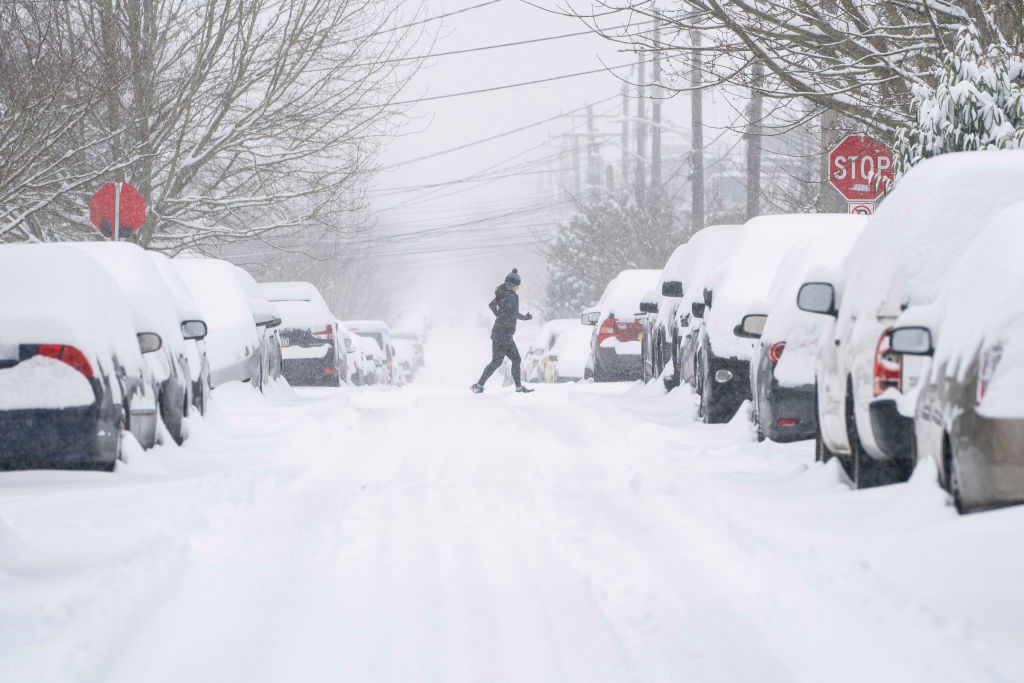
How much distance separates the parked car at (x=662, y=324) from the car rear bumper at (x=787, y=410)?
5.48 m

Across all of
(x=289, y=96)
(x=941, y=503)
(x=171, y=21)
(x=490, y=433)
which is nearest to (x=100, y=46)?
(x=171, y=21)

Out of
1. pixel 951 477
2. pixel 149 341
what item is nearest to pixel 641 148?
pixel 149 341

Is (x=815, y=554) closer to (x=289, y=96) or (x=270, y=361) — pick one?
(x=270, y=361)

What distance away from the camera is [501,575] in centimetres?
580

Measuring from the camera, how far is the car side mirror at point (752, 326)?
34.6 ft

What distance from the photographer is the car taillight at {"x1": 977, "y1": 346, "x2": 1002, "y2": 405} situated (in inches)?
211

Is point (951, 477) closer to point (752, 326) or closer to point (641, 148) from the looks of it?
point (752, 326)

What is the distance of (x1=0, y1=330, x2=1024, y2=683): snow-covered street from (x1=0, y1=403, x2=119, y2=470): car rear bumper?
0.40ft

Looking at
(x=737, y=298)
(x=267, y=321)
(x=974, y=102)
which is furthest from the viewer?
(x=267, y=321)

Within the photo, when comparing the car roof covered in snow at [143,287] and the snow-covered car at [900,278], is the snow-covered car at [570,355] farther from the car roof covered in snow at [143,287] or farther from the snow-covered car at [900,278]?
the snow-covered car at [900,278]

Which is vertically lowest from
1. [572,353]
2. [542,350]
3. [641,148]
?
[542,350]

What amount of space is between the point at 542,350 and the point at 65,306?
25.8 m

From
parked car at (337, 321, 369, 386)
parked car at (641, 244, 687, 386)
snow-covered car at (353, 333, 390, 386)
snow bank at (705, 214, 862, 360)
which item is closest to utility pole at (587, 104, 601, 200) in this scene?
snow-covered car at (353, 333, 390, 386)

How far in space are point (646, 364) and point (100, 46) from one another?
8708 millimetres
